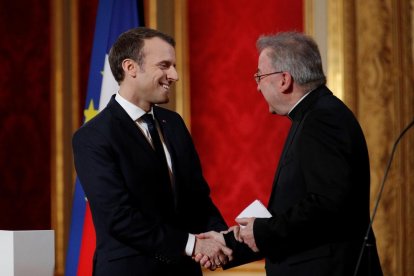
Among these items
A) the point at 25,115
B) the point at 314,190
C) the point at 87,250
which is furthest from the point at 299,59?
the point at 25,115

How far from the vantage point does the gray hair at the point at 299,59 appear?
8.56 feet

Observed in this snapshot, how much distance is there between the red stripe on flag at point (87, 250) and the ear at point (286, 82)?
2110mm

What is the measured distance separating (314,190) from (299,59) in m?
0.49

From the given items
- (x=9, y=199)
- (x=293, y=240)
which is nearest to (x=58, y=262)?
(x=9, y=199)

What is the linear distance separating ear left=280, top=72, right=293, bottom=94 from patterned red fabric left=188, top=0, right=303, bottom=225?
172 cm

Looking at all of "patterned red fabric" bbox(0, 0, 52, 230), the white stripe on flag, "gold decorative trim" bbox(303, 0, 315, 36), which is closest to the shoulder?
"gold decorative trim" bbox(303, 0, 315, 36)

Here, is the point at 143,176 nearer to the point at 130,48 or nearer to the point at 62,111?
the point at 130,48

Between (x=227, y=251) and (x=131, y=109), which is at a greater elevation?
(x=131, y=109)

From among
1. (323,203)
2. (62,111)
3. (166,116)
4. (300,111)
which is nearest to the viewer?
(323,203)

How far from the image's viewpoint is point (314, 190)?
2.40 metres

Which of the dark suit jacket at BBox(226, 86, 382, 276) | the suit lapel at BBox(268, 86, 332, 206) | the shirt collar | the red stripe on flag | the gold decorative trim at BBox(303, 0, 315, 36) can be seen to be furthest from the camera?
the red stripe on flag

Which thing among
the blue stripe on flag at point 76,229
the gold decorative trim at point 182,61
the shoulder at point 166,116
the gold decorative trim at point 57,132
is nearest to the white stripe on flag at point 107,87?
the gold decorative trim at point 182,61

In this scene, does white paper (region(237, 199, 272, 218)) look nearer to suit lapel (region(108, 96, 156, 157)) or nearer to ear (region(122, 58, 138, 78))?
suit lapel (region(108, 96, 156, 157))

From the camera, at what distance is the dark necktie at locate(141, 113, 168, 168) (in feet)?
9.01
